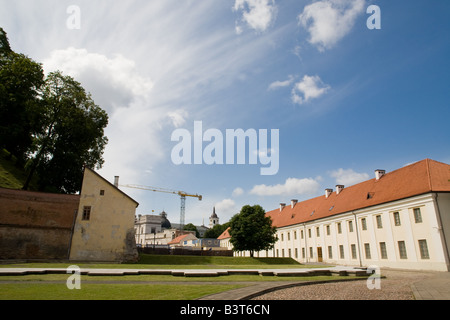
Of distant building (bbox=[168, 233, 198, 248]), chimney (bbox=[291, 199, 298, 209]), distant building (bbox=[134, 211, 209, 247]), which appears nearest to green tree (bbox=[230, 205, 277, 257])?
chimney (bbox=[291, 199, 298, 209])

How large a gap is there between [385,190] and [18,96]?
1865 inches

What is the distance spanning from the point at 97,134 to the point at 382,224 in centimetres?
3782

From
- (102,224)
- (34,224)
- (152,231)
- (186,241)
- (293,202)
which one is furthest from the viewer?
(152,231)

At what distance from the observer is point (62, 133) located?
118 feet

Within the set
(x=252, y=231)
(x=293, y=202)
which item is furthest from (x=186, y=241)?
(x=252, y=231)

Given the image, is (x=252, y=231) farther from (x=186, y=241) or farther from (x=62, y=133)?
(x=186, y=241)

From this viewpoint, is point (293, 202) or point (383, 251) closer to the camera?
point (383, 251)

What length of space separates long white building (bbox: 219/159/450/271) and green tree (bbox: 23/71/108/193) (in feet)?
121

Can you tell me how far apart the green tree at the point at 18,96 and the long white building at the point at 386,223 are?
42348 millimetres

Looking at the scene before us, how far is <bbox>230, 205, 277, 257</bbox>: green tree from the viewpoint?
156 feet

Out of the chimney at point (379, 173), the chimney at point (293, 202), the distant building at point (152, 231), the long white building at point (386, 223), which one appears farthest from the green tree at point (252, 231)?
the distant building at point (152, 231)

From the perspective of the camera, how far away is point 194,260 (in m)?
34.9

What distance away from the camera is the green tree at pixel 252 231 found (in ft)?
156
